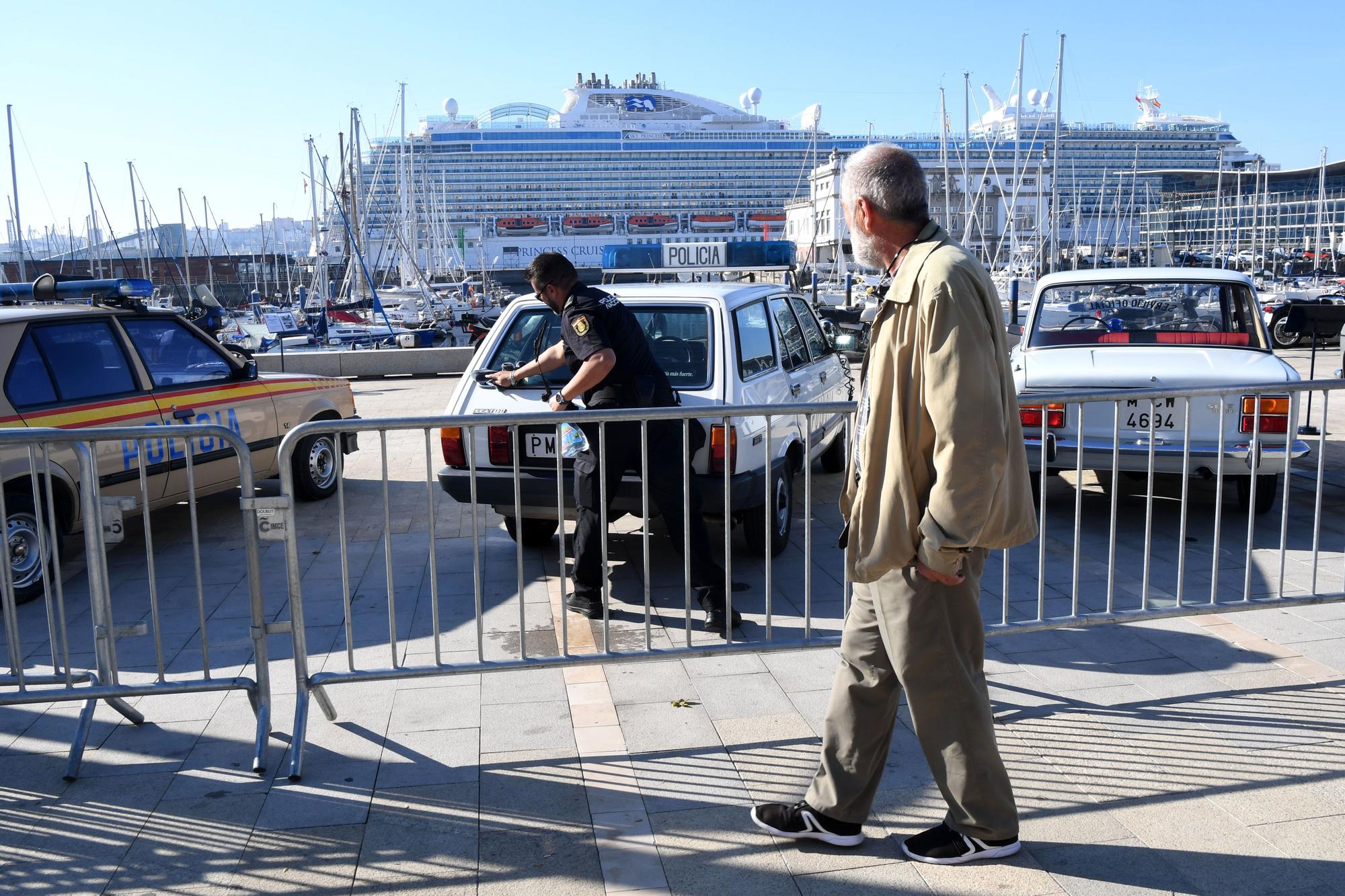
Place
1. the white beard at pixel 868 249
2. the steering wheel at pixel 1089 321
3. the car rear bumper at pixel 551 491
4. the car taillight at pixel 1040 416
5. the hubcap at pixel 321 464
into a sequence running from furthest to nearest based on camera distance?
1. the hubcap at pixel 321 464
2. the steering wheel at pixel 1089 321
3. the car taillight at pixel 1040 416
4. the car rear bumper at pixel 551 491
5. the white beard at pixel 868 249

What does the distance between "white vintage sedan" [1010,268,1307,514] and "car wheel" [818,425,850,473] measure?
5.01 ft

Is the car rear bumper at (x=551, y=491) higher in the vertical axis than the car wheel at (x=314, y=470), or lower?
higher

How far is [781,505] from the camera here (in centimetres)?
577

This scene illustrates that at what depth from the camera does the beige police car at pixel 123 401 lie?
5535mm

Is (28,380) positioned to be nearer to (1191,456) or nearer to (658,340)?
(658,340)

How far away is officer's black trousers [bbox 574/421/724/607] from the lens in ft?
15.0

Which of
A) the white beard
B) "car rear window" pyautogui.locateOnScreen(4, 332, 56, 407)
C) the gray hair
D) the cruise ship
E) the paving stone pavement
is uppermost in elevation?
the cruise ship

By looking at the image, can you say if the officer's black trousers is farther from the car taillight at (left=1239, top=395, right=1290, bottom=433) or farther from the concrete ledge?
the concrete ledge

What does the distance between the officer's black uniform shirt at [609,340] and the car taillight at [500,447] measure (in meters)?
0.76

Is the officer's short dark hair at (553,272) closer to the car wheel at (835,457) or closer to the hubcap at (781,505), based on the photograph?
the hubcap at (781,505)

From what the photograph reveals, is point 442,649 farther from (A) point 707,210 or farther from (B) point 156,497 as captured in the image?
(A) point 707,210

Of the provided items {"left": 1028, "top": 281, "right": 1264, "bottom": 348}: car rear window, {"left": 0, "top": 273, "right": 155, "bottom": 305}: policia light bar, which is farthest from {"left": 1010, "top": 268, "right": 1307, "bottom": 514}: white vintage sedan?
{"left": 0, "top": 273, "right": 155, "bottom": 305}: policia light bar

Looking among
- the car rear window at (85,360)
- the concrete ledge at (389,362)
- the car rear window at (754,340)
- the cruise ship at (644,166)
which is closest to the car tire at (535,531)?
the car rear window at (754,340)

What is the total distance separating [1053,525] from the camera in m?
6.80
